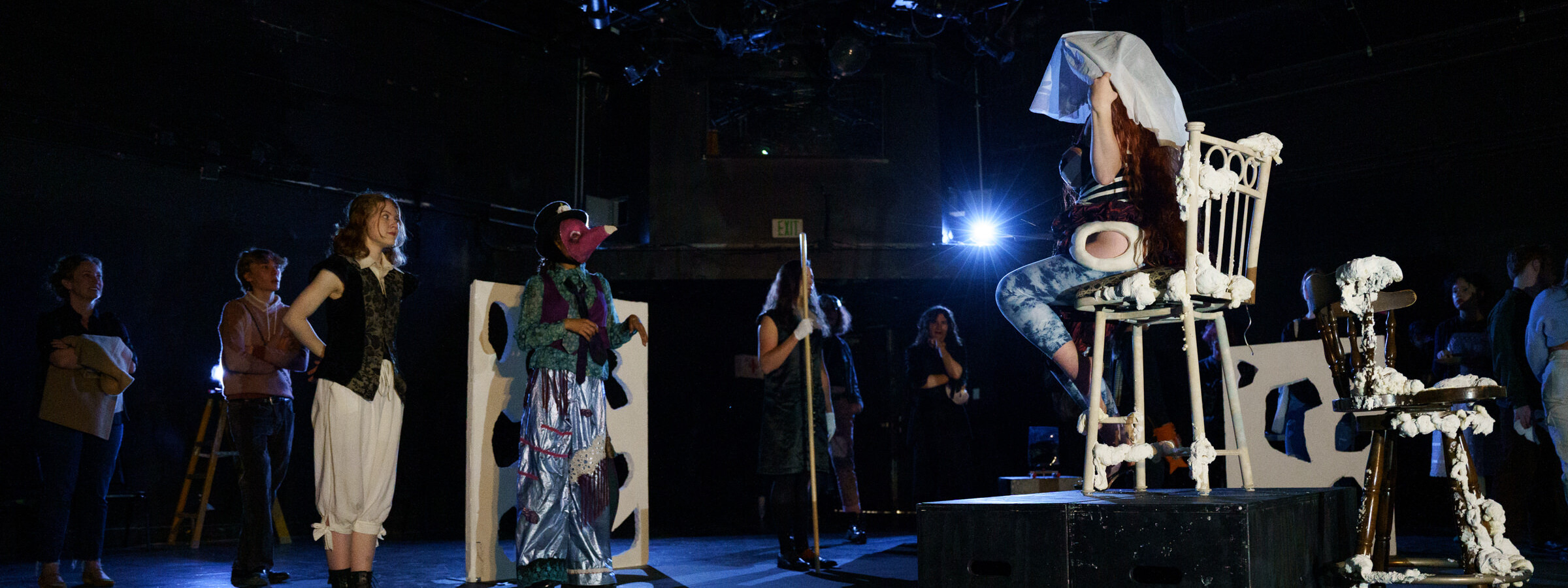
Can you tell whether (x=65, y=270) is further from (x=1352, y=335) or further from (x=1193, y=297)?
(x=1352, y=335)

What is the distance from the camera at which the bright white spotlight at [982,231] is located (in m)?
7.89

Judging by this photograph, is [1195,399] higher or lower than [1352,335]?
lower

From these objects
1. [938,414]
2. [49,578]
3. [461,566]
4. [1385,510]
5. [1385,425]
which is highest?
[1385,425]

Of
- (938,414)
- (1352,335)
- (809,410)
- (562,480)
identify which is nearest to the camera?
(1352,335)

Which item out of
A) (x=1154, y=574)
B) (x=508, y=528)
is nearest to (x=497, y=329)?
(x=1154, y=574)

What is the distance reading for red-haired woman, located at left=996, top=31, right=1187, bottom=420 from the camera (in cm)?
280

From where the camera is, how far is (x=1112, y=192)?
2.82m

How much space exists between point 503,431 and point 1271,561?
2.82 metres

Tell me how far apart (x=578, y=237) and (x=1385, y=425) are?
2.71m

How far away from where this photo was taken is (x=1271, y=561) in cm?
222

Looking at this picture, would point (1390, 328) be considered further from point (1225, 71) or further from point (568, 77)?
point (568, 77)

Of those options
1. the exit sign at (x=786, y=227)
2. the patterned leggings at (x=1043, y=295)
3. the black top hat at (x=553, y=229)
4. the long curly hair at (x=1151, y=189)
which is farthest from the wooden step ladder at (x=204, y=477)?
the long curly hair at (x=1151, y=189)

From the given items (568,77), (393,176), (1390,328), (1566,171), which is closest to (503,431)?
(1390,328)

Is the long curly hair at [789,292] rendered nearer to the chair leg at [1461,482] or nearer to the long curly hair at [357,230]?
the long curly hair at [357,230]
